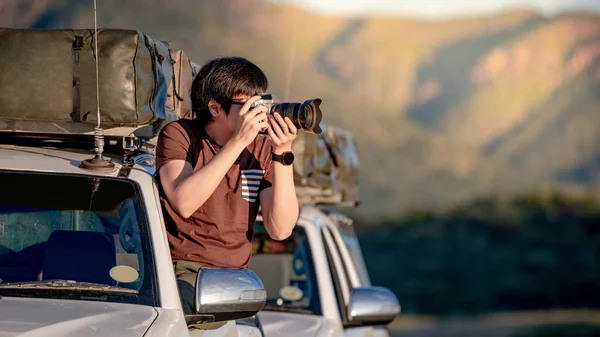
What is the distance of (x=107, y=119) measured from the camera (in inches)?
193

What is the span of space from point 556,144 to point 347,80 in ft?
26.3

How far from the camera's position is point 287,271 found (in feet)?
25.5

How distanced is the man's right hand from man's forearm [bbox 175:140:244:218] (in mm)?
28

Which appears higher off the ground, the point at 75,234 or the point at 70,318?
the point at 75,234

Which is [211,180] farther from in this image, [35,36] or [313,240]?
[313,240]

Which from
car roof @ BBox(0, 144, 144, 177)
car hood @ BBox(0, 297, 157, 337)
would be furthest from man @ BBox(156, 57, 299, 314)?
car hood @ BBox(0, 297, 157, 337)

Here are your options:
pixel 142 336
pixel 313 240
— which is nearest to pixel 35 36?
pixel 142 336

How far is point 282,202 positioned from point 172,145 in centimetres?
43

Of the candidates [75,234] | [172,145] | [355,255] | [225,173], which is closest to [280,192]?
[225,173]

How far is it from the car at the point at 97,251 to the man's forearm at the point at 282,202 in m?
0.39

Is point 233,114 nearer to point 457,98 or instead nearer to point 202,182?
point 202,182

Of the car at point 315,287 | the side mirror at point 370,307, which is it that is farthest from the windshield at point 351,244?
the side mirror at point 370,307

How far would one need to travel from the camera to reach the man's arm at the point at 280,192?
4.71 m

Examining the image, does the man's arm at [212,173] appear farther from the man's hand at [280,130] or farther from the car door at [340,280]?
the car door at [340,280]
